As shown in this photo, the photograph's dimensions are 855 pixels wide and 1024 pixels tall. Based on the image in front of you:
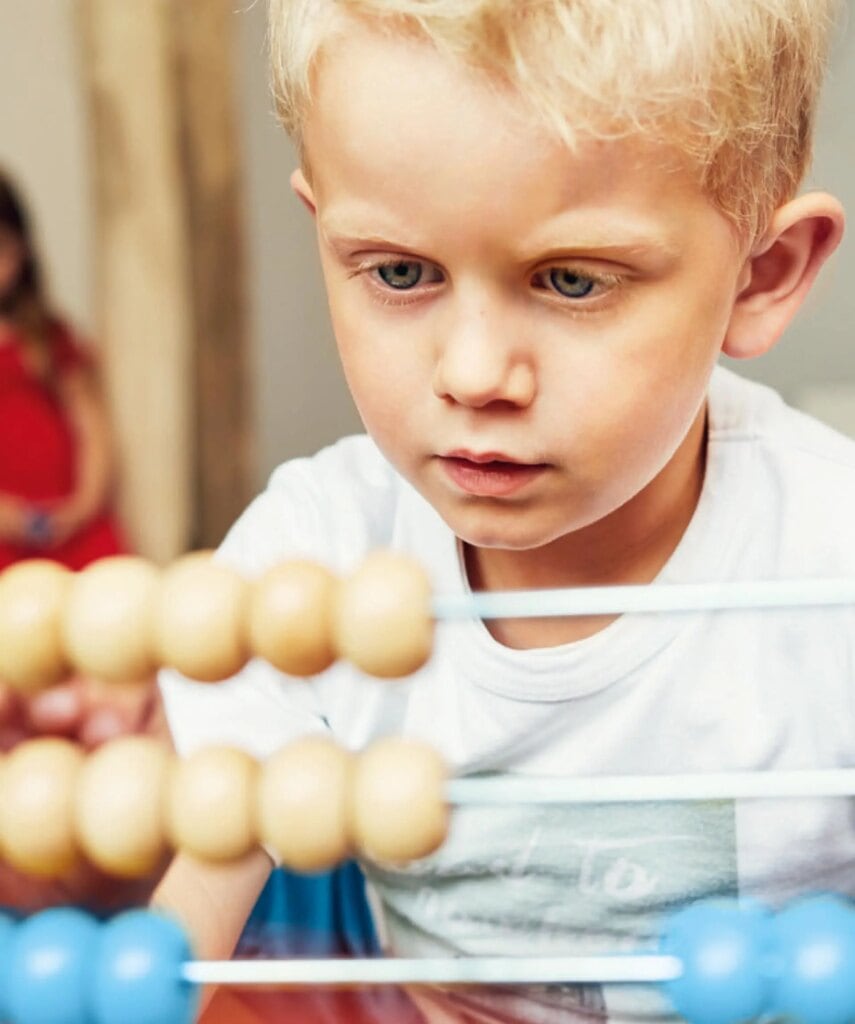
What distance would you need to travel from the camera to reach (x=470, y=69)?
56 cm

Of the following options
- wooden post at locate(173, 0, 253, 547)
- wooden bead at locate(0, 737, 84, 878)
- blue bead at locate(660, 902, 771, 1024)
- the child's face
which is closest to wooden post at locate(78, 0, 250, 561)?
wooden post at locate(173, 0, 253, 547)

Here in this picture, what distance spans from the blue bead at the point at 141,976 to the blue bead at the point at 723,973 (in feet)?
0.66

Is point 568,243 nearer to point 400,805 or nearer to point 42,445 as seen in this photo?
point 400,805

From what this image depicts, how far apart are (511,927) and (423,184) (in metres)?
0.47

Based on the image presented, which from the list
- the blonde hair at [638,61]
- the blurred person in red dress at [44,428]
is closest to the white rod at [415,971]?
the blonde hair at [638,61]

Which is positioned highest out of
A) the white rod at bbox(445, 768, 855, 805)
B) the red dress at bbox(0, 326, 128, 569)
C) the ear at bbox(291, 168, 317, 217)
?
the red dress at bbox(0, 326, 128, 569)

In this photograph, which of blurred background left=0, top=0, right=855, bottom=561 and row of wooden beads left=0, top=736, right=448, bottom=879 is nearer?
row of wooden beads left=0, top=736, right=448, bottom=879

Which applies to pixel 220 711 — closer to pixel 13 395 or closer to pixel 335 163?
pixel 335 163

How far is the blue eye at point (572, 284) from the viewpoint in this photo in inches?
23.8

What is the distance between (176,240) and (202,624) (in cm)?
133

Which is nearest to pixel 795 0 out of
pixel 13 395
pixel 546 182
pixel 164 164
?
pixel 546 182

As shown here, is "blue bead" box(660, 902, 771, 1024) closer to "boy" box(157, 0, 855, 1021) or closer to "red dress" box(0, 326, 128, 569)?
"boy" box(157, 0, 855, 1021)

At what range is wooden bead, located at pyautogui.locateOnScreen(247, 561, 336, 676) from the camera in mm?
565

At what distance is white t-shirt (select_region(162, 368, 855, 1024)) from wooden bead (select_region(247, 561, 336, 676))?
231 mm
